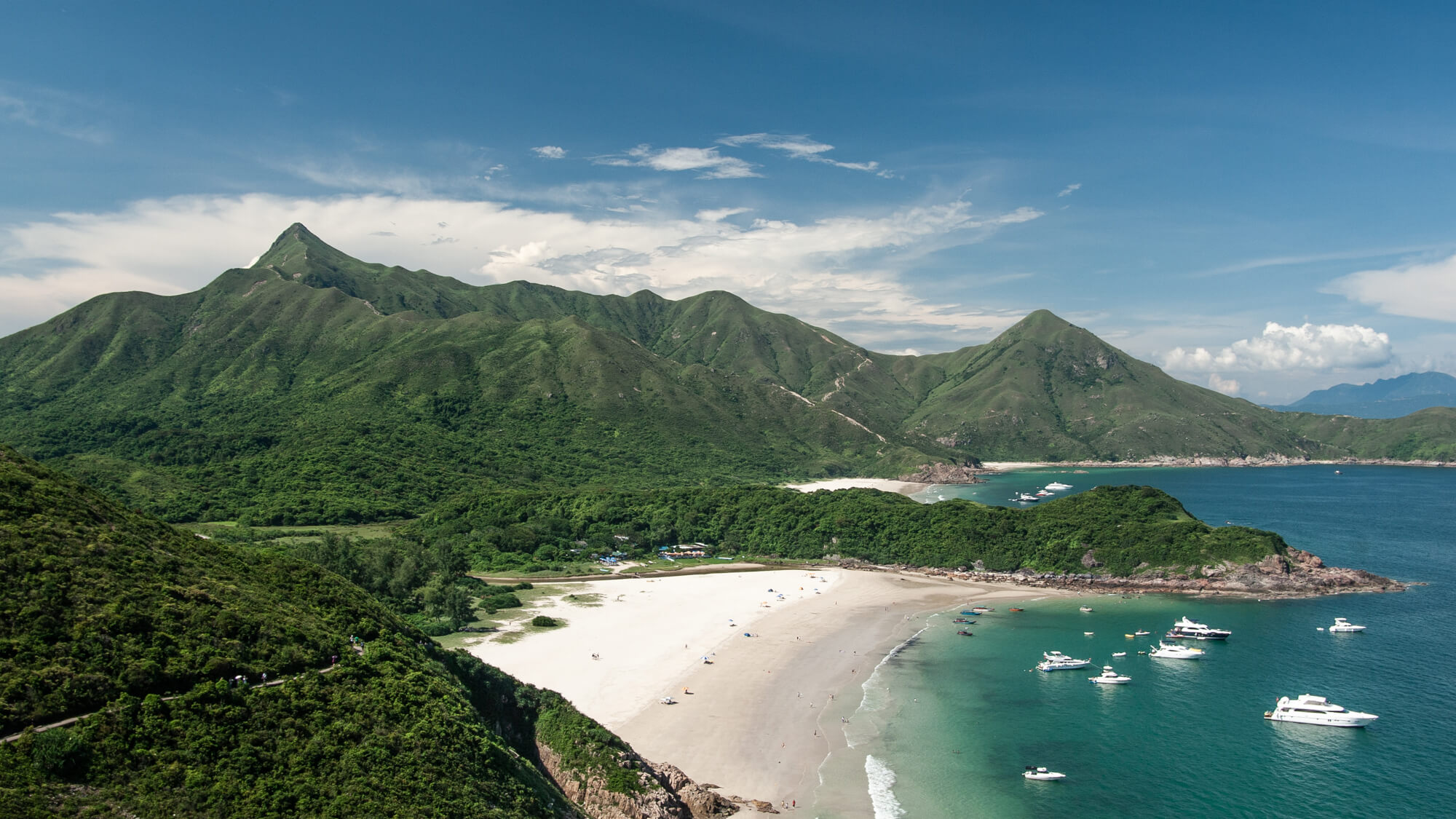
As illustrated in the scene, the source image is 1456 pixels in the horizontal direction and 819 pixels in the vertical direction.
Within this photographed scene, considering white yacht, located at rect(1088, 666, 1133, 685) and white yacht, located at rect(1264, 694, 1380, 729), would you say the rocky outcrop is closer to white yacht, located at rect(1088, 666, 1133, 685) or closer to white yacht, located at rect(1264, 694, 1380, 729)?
white yacht, located at rect(1088, 666, 1133, 685)

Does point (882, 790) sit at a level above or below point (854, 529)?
below

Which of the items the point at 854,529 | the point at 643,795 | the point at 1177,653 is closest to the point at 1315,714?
the point at 1177,653

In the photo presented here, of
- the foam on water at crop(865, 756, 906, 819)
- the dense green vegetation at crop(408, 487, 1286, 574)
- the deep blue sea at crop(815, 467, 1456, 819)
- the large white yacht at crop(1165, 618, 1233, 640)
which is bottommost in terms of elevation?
the foam on water at crop(865, 756, 906, 819)

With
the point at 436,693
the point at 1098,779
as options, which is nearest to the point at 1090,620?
the point at 1098,779

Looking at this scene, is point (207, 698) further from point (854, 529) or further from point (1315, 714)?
point (854, 529)

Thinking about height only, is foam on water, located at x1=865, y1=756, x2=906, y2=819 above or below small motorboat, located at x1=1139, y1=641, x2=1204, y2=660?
below

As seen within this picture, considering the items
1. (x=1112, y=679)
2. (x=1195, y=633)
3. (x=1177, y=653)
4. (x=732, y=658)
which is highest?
(x=1195, y=633)

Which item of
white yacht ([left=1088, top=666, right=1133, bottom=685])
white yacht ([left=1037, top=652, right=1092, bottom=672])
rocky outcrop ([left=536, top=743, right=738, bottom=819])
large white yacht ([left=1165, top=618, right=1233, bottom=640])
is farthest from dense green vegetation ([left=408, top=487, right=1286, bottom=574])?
rocky outcrop ([left=536, top=743, right=738, bottom=819])
